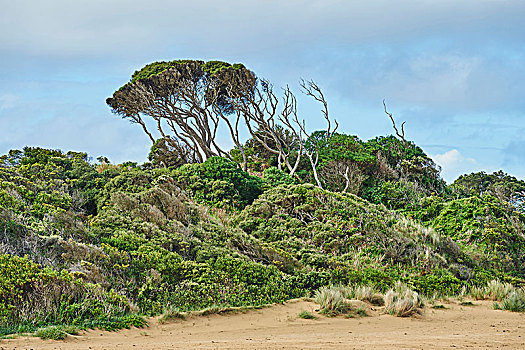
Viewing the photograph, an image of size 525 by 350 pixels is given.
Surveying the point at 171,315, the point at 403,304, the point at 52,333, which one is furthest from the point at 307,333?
the point at 52,333

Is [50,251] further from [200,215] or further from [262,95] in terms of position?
[262,95]

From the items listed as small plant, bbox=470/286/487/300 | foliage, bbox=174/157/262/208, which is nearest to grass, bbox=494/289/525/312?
small plant, bbox=470/286/487/300

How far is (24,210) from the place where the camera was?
11375mm

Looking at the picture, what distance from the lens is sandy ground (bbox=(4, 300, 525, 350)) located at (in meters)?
6.76

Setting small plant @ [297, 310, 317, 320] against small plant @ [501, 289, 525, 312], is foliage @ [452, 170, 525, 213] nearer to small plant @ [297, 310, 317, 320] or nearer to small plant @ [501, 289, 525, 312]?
small plant @ [501, 289, 525, 312]

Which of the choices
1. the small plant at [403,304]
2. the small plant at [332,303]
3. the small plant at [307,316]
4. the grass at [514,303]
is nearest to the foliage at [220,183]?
the small plant at [332,303]

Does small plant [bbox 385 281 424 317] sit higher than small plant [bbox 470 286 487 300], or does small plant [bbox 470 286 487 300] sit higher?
small plant [bbox 470 286 487 300]

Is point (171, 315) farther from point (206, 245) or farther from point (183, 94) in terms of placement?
point (183, 94)

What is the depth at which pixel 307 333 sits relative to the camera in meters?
7.92

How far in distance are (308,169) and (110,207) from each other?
15382 millimetres

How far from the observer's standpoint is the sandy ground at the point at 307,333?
6758 millimetres

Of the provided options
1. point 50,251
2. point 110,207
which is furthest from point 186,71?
point 50,251

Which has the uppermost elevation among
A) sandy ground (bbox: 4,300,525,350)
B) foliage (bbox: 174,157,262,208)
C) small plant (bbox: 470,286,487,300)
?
foliage (bbox: 174,157,262,208)

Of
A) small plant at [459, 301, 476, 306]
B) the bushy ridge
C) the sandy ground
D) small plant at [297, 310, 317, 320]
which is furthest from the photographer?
small plant at [459, 301, 476, 306]
